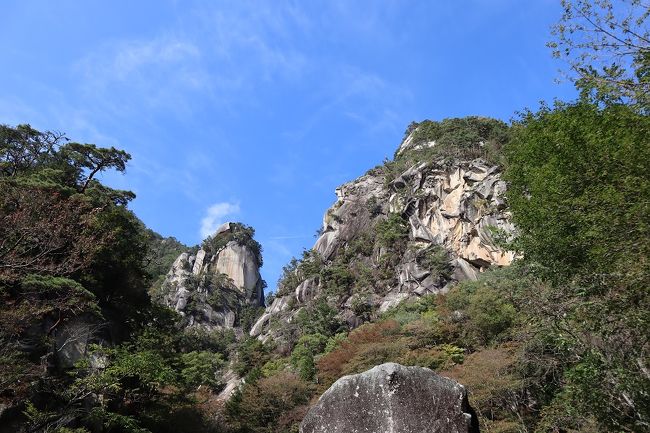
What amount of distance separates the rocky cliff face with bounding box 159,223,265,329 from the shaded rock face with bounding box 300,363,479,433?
50.0m

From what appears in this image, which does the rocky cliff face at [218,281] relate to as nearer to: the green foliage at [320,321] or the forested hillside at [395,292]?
the forested hillside at [395,292]

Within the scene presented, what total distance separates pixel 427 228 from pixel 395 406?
37.0 meters

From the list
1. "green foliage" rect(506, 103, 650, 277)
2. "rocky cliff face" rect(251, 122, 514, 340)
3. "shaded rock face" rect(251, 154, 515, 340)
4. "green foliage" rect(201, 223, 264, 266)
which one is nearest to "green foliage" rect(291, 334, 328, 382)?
"shaded rock face" rect(251, 154, 515, 340)

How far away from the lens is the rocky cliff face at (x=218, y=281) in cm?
5434

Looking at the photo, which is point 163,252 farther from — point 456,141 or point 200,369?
point 456,141

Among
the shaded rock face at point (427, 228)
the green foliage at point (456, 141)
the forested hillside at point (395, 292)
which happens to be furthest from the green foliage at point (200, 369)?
the green foliage at point (456, 141)

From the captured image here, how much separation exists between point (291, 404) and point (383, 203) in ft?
101

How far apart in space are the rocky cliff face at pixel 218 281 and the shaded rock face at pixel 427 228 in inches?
Answer: 357

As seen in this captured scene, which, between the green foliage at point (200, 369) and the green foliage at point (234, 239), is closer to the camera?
the green foliage at point (200, 369)

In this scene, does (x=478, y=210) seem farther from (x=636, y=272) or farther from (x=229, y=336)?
(x=636, y=272)

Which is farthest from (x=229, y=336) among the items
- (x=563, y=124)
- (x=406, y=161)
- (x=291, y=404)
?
(x=563, y=124)

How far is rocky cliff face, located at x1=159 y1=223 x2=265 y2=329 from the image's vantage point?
5434cm

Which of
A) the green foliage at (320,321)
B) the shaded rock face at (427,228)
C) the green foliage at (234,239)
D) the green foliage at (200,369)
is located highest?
the green foliage at (234,239)

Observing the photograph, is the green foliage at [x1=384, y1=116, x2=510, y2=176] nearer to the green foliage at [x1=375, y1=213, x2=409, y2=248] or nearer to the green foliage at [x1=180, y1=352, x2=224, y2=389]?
the green foliage at [x1=375, y1=213, x2=409, y2=248]
